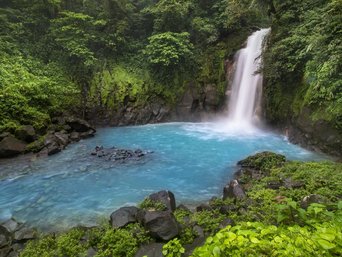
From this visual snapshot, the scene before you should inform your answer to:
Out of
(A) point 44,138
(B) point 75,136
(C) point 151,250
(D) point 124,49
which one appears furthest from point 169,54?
(C) point 151,250

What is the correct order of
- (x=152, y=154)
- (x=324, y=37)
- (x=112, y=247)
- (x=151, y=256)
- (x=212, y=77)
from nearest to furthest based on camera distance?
(x=151, y=256)
(x=112, y=247)
(x=324, y=37)
(x=152, y=154)
(x=212, y=77)

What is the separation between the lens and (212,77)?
18219mm

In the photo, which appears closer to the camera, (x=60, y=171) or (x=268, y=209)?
(x=268, y=209)

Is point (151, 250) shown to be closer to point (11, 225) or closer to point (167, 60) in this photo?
point (11, 225)

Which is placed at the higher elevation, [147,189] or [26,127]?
[26,127]

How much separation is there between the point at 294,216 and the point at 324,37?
273 inches

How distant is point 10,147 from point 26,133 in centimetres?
112

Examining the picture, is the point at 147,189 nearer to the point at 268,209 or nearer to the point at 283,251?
the point at 268,209

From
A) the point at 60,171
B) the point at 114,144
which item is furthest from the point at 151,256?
the point at 114,144

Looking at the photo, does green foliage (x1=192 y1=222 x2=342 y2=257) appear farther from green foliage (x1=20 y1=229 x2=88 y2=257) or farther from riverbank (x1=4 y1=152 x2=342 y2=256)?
green foliage (x1=20 y1=229 x2=88 y2=257)

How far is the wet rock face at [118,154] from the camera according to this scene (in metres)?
10.9

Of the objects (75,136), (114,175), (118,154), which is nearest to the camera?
(114,175)

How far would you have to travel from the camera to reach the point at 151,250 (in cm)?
445

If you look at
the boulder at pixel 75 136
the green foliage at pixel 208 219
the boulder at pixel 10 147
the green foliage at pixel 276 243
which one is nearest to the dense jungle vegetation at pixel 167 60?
the green foliage at pixel 208 219
